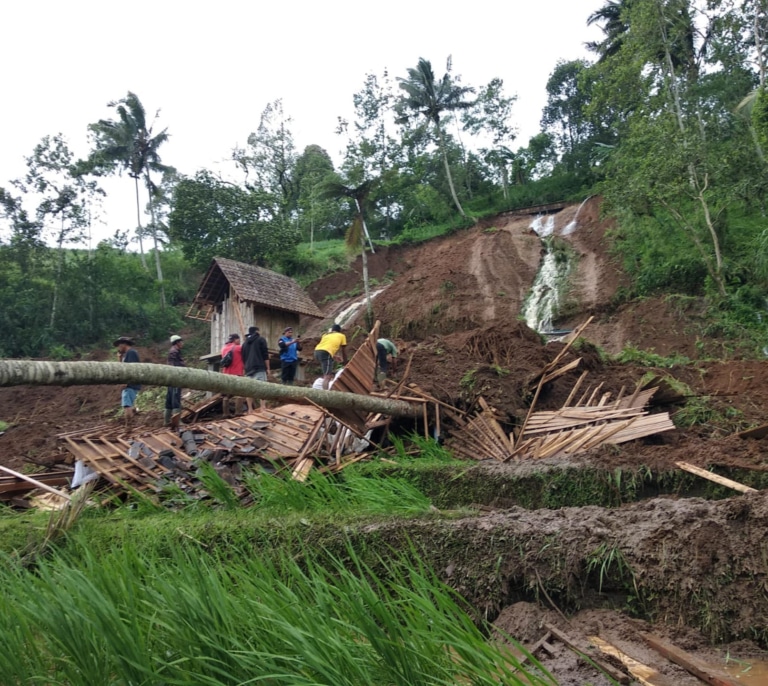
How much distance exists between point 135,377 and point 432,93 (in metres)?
37.4

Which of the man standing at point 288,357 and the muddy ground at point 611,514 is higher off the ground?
the man standing at point 288,357

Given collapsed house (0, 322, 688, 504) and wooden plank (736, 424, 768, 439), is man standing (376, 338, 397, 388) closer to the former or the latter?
collapsed house (0, 322, 688, 504)

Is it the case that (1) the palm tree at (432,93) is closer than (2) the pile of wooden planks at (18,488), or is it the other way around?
(2) the pile of wooden planks at (18,488)

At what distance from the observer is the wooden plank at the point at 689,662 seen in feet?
9.57

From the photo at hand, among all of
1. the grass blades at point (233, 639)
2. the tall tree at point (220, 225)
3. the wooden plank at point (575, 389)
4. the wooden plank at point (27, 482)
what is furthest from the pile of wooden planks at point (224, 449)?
the tall tree at point (220, 225)

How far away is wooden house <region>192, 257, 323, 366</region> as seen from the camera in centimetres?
1908

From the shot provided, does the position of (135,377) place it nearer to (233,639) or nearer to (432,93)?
(233,639)

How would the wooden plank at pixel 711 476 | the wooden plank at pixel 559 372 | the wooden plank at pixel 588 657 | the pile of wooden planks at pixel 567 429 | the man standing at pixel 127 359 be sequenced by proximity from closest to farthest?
the wooden plank at pixel 588 657, the wooden plank at pixel 711 476, the pile of wooden planks at pixel 567 429, the wooden plank at pixel 559 372, the man standing at pixel 127 359

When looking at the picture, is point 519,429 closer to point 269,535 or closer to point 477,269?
point 269,535

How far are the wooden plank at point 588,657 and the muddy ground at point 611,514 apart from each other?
0.21 ft

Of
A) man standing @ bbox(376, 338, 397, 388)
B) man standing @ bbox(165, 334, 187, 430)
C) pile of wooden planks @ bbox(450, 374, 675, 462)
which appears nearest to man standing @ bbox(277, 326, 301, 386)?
man standing @ bbox(165, 334, 187, 430)

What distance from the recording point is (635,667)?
121 inches

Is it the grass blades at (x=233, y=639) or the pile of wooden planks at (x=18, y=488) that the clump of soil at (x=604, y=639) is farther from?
the pile of wooden planks at (x=18, y=488)

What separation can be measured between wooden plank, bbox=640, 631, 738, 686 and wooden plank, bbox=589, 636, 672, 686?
6.4 inches
